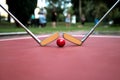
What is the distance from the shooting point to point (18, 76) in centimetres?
417

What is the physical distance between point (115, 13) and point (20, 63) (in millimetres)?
23982

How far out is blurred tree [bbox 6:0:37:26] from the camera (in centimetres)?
2637

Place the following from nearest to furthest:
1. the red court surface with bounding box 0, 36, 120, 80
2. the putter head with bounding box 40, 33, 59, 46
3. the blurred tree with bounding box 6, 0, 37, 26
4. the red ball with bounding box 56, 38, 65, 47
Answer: the red court surface with bounding box 0, 36, 120, 80 < the red ball with bounding box 56, 38, 65, 47 < the putter head with bounding box 40, 33, 59, 46 < the blurred tree with bounding box 6, 0, 37, 26

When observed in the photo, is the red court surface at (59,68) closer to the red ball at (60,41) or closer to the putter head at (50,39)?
the red ball at (60,41)

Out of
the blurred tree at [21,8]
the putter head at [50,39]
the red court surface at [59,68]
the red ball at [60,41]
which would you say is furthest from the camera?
the blurred tree at [21,8]

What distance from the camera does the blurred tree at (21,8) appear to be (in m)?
26.4

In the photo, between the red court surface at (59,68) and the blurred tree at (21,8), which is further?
the blurred tree at (21,8)

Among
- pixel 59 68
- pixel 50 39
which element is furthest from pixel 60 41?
pixel 59 68

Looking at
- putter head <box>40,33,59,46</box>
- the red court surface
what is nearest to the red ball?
putter head <box>40,33,59,46</box>

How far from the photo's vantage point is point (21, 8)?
26609 millimetres

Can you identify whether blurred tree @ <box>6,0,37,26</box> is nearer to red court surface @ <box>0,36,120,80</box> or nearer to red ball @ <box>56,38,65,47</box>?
red ball @ <box>56,38,65,47</box>

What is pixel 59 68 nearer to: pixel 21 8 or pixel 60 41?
pixel 60 41

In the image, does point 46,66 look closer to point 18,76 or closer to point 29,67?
point 29,67

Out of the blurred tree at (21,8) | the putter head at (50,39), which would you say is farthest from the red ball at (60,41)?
the blurred tree at (21,8)
